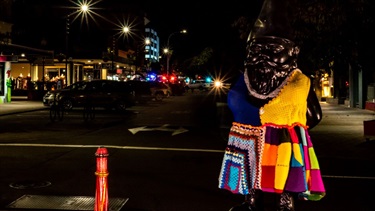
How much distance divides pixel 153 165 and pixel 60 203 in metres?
3.30

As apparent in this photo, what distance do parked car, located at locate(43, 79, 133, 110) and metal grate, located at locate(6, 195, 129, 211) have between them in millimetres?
19803

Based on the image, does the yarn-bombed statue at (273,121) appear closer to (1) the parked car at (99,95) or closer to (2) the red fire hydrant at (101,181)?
(2) the red fire hydrant at (101,181)

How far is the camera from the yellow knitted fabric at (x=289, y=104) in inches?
197

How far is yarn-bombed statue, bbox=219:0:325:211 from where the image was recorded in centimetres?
495

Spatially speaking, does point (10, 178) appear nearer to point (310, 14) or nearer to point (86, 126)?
point (310, 14)

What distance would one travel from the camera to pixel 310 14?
1259cm

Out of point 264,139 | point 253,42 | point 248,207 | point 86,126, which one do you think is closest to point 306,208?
point 248,207

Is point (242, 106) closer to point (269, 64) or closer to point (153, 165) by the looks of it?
point (269, 64)

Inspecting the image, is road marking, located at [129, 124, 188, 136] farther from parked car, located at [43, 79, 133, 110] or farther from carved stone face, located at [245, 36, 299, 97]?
carved stone face, located at [245, 36, 299, 97]

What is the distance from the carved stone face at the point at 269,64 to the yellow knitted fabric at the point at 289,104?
0.33ft

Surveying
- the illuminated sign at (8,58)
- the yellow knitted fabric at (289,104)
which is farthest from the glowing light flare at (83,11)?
the yellow knitted fabric at (289,104)

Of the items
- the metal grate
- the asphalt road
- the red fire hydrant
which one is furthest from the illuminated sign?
the red fire hydrant

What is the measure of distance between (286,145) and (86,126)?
572 inches

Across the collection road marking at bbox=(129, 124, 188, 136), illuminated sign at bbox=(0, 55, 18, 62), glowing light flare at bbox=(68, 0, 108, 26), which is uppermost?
glowing light flare at bbox=(68, 0, 108, 26)
